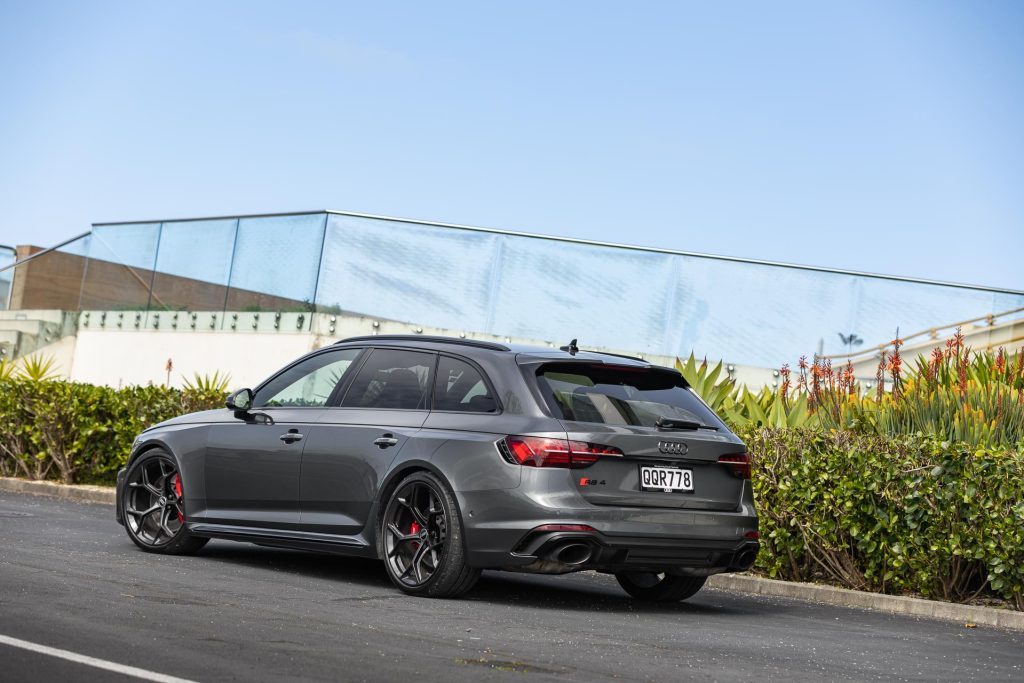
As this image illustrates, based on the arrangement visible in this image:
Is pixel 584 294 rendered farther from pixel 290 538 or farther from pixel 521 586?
pixel 290 538

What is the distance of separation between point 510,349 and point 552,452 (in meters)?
0.97

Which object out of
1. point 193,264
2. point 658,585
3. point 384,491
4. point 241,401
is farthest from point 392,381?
point 193,264

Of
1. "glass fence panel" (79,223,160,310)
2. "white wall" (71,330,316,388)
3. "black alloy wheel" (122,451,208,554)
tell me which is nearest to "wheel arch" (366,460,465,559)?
"black alloy wheel" (122,451,208,554)

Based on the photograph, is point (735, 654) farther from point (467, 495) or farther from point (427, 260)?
point (427, 260)

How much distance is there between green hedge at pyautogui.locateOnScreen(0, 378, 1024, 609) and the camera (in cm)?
972

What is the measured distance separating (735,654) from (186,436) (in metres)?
4.80

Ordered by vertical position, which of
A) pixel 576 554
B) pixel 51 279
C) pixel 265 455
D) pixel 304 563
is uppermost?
pixel 51 279

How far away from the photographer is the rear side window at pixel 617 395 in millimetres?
8508

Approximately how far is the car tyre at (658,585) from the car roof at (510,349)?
1450 millimetres

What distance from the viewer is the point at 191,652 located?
5984 mm

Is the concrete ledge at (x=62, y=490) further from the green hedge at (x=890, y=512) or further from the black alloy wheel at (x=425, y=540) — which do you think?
the green hedge at (x=890, y=512)

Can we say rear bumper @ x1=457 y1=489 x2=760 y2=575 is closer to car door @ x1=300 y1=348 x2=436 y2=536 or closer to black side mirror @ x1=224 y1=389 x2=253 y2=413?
car door @ x1=300 y1=348 x2=436 y2=536

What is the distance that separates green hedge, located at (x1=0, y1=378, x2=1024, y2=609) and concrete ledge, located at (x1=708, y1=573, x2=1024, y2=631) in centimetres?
18

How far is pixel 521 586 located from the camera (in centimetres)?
978
